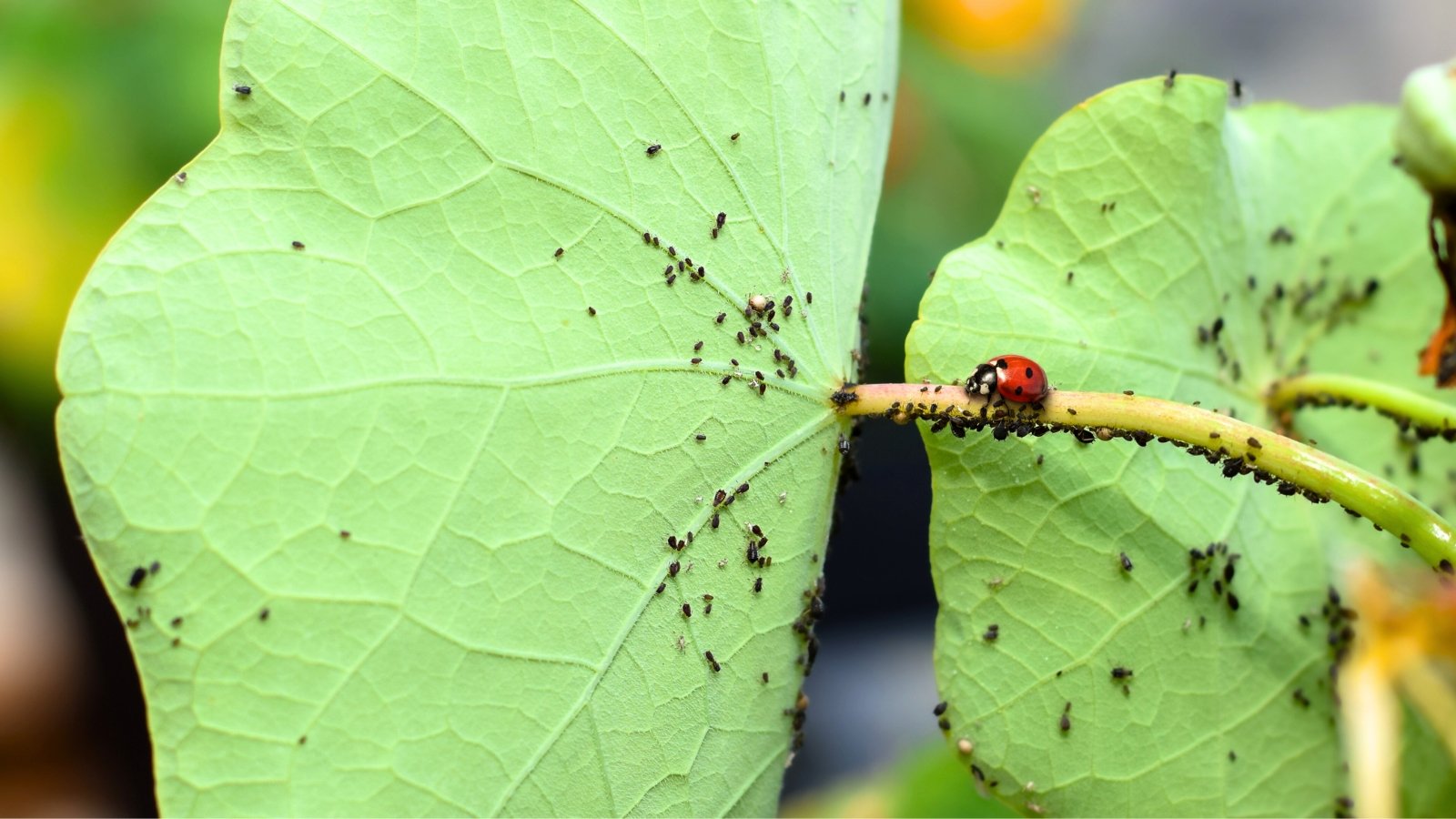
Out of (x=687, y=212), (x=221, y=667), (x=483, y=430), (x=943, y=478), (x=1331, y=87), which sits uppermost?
(x=1331, y=87)

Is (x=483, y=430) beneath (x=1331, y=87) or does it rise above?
beneath

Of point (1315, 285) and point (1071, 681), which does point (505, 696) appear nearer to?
point (1071, 681)

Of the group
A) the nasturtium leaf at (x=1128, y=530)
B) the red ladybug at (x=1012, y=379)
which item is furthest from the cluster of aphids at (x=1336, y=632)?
the red ladybug at (x=1012, y=379)

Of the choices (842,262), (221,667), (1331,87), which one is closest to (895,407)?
(842,262)

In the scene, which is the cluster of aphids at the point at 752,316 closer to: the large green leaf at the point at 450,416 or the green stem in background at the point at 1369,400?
the large green leaf at the point at 450,416

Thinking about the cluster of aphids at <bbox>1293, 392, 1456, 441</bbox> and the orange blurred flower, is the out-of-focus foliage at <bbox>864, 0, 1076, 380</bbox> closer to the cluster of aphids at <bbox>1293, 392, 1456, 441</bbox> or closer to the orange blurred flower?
the orange blurred flower

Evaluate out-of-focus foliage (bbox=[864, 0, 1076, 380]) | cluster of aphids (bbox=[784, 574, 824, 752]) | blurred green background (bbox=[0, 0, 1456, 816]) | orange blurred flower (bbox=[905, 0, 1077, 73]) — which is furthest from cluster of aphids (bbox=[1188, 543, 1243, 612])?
orange blurred flower (bbox=[905, 0, 1077, 73])
